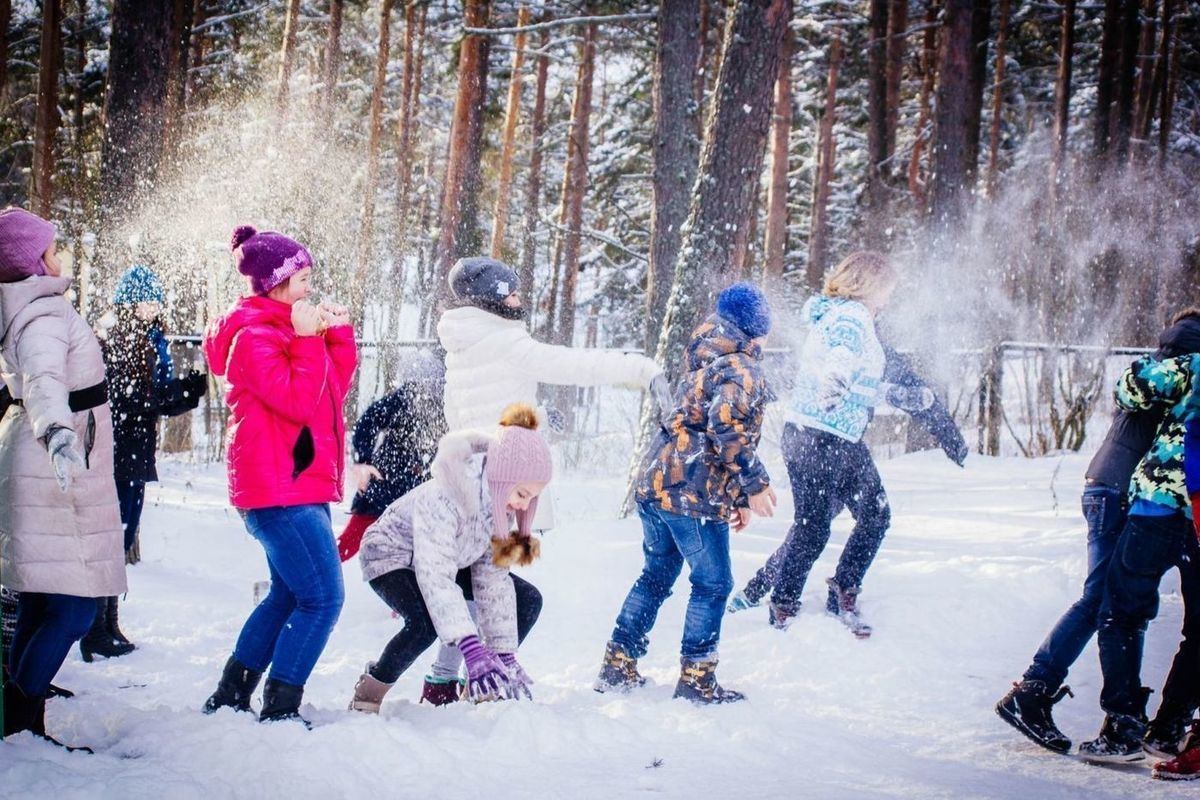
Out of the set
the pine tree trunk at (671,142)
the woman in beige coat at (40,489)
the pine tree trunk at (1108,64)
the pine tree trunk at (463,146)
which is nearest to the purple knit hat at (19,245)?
the woman in beige coat at (40,489)

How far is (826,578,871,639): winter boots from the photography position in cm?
501

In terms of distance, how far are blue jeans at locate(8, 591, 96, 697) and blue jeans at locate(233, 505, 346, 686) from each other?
584mm

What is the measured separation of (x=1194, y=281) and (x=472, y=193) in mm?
15362

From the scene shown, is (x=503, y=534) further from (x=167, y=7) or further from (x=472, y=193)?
(x=472, y=193)

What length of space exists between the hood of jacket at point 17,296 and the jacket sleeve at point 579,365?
1771mm

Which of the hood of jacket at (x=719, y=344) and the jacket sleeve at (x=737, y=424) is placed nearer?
the jacket sleeve at (x=737, y=424)

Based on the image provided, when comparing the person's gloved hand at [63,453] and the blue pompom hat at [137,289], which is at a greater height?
the blue pompom hat at [137,289]

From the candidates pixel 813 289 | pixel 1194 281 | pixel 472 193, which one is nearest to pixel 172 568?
pixel 472 193

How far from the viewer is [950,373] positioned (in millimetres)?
11758

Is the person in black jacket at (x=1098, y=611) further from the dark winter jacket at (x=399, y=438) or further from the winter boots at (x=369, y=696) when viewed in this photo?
the dark winter jacket at (x=399, y=438)

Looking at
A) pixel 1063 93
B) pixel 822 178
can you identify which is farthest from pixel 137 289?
pixel 1063 93

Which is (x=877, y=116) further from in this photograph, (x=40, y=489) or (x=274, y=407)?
(x=40, y=489)

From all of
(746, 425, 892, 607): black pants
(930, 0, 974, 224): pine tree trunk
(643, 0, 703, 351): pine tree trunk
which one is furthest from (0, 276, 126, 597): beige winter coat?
(930, 0, 974, 224): pine tree trunk

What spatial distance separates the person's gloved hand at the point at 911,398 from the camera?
202 inches
